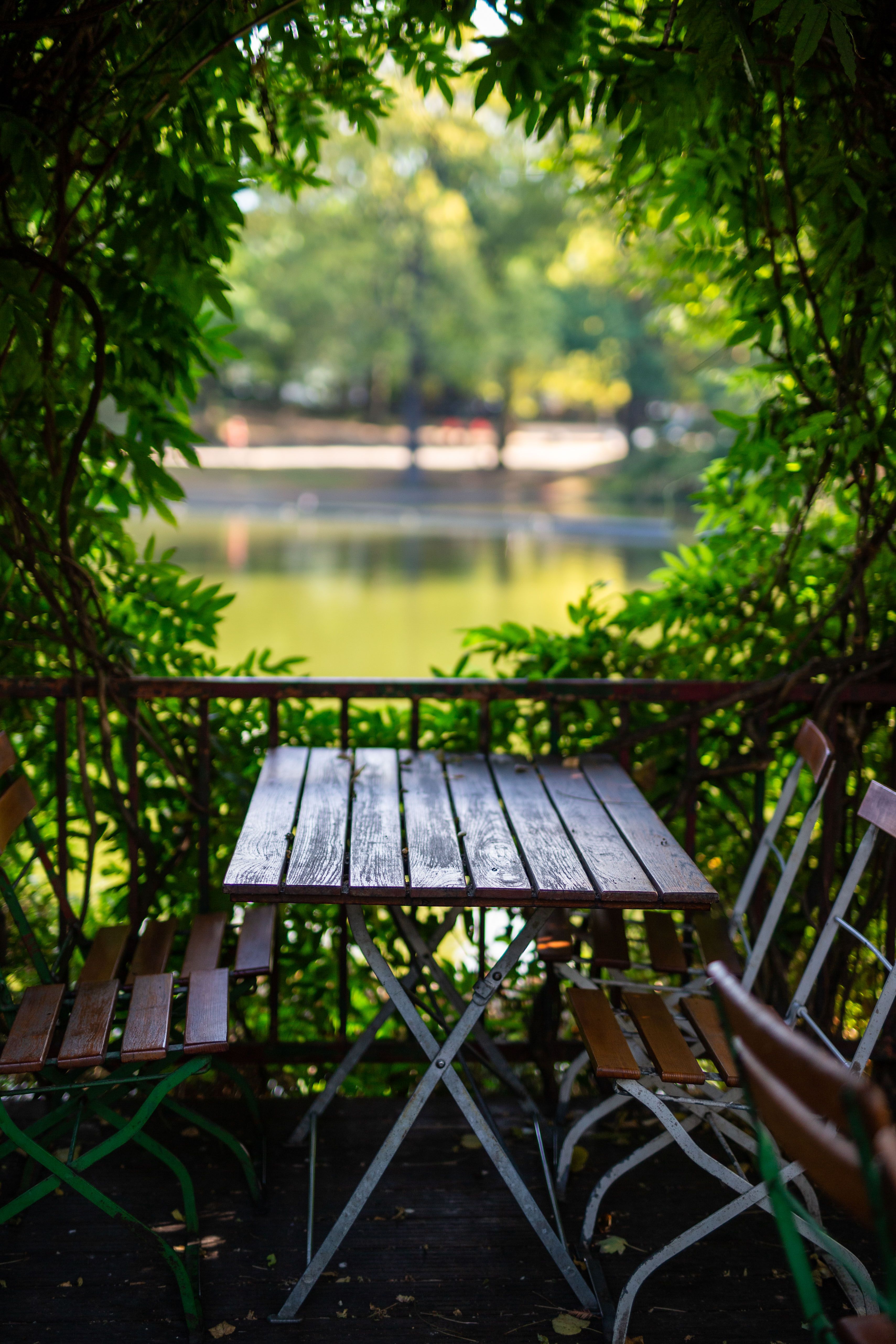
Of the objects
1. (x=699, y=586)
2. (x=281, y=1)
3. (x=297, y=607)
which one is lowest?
(x=297, y=607)

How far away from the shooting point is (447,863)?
2168 millimetres

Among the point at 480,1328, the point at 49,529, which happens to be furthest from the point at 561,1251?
the point at 49,529

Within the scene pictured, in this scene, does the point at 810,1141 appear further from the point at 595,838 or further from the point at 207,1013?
the point at 207,1013

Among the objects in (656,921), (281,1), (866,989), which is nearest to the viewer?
(281,1)

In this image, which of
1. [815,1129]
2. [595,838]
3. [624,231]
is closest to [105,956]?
[595,838]

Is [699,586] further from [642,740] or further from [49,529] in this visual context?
[49,529]

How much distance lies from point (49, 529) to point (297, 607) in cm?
1053

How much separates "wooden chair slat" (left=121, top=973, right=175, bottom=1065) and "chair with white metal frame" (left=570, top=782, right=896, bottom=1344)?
88 centimetres

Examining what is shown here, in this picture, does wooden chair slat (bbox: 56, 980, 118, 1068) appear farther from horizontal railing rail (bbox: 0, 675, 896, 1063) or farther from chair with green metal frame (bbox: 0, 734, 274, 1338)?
horizontal railing rail (bbox: 0, 675, 896, 1063)

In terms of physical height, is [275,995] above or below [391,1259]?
above

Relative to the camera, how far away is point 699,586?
3.42 meters

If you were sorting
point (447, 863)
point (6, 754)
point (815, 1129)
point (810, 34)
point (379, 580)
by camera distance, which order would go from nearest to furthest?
1. point (815, 1129)
2. point (810, 34)
3. point (447, 863)
4. point (6, 754)
5. point (379, 580)

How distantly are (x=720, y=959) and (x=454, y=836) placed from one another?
803 mm

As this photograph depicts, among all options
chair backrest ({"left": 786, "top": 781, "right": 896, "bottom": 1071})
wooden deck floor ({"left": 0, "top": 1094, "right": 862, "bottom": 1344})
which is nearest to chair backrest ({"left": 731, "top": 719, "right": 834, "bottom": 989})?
chair backrest ({"left": 786, "top": 781, "right": 896, "bottom": 1071})
